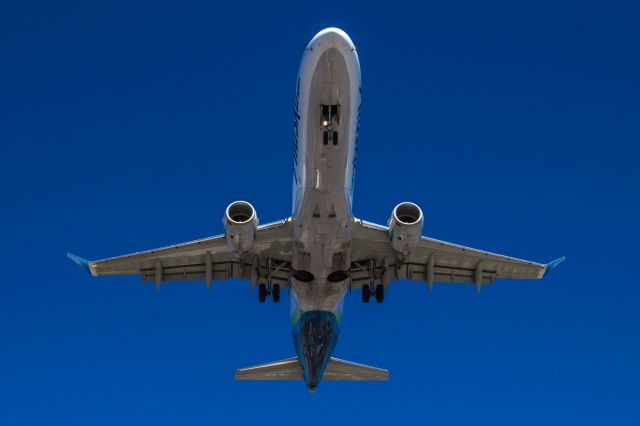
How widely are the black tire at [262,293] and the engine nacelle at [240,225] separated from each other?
124 inches

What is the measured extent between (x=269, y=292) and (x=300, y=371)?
5.01 meters

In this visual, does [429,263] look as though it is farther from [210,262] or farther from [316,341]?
[210,262]

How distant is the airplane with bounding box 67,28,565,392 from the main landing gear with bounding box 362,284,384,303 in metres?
0.04

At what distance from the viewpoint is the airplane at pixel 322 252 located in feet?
74.9

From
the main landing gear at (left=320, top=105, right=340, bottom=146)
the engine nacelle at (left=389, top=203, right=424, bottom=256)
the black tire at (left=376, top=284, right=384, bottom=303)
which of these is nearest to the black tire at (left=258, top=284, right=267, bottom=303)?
the black tire at (left=376, top=284, right=384, bottom=303)

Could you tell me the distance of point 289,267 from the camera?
2928 centimetres

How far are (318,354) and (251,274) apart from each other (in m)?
3.77

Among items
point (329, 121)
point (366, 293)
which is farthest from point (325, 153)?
point (366, 293)

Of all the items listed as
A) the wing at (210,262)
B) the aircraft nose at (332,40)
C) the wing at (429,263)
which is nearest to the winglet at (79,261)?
the wing at (210,262)

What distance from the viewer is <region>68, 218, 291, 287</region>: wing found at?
28.0 m

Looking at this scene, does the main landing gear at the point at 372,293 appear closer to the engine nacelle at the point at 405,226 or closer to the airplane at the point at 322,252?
the airplane at the point at 322,252

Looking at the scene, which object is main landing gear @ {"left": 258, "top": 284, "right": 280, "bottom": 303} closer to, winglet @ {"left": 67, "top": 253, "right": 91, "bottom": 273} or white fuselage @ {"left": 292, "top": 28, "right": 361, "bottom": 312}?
white fuselage @ {"left": 292, "top": 28, "right": 361, "bottom": 312}

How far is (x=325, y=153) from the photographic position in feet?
77.2

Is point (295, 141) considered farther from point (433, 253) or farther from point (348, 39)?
point (433, 253)
